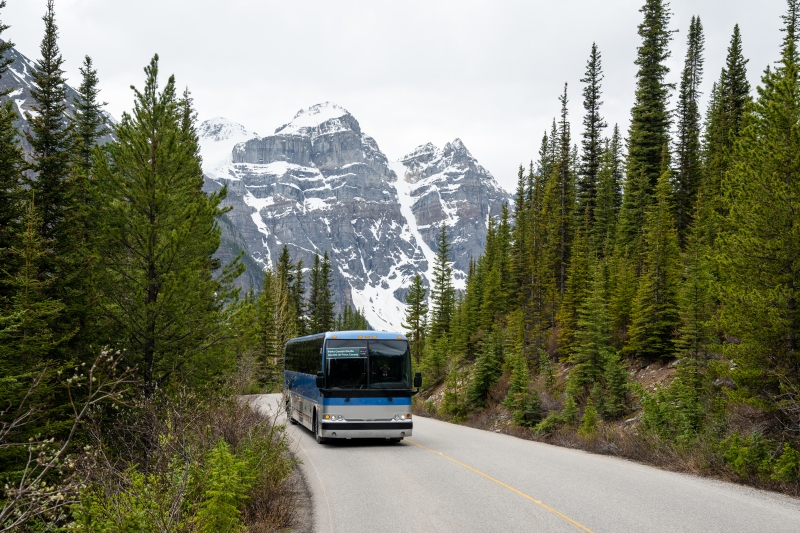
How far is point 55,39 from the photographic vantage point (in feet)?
72.5

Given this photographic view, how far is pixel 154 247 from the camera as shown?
13.8 m

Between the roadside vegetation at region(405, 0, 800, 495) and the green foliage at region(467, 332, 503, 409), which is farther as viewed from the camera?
the green foliage at region(467, 332, 503, 409)

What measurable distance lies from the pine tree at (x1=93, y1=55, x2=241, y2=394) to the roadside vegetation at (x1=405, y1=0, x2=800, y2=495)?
1151cm

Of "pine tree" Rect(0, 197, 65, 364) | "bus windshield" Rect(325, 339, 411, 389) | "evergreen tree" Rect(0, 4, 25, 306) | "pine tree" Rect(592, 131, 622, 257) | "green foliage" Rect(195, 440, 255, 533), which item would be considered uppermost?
"pine tree" Rect(592, 131, 622, 257)

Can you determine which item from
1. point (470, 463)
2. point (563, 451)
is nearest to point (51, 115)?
point (470, 463)

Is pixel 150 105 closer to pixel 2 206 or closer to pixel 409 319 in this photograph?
pixel 2 206

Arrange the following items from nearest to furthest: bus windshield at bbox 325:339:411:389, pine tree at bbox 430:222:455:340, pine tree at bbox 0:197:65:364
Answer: pine tree at bbox 0:197:65:364 < bus windshield at bbox 325:339:411:389 < pine tree at bbox 430:222:455:340

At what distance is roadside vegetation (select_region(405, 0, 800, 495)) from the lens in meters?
11.2

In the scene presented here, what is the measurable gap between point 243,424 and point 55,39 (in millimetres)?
19503

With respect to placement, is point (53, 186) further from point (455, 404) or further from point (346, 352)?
point (455, 404)

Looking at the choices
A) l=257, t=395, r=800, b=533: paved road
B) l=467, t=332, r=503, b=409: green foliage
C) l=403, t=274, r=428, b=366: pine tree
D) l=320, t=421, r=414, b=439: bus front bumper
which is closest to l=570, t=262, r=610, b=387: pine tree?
l=467, t=332, r=503, b=409: green foliage

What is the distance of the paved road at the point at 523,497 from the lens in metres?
7.77

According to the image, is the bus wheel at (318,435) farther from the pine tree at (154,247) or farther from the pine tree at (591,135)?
the pine tree at (591,135)

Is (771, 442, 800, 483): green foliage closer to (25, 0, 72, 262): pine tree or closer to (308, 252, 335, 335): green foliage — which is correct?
(25, 0, 72, 262): pine tree
